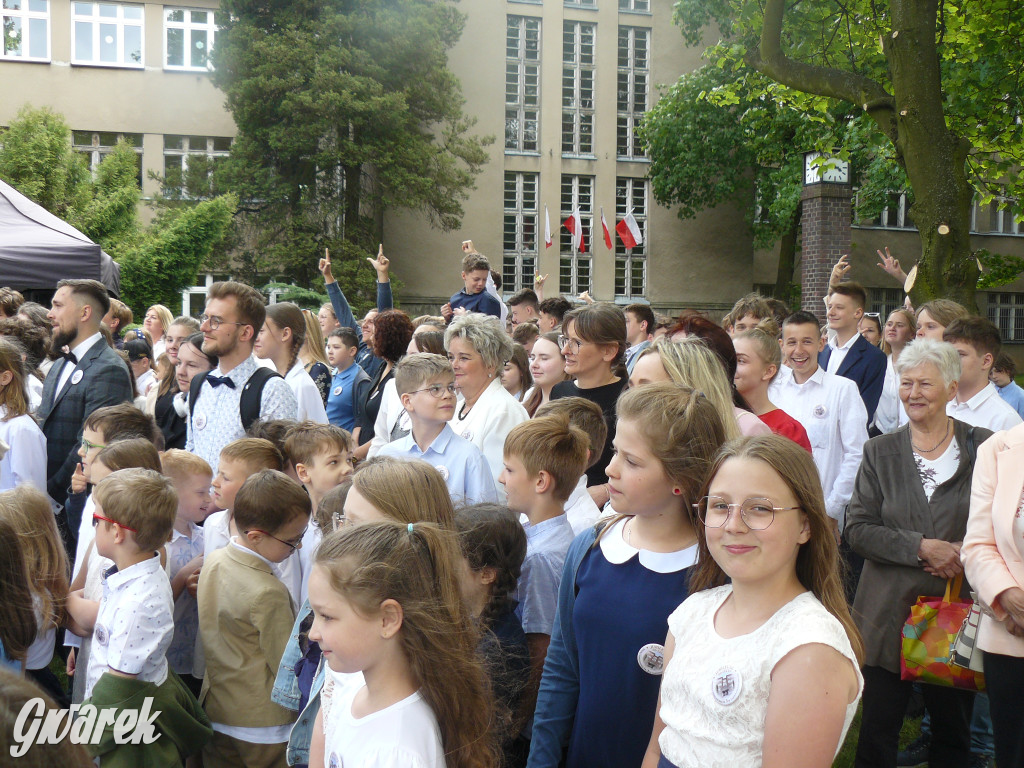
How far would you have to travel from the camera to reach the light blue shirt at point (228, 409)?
4965mm

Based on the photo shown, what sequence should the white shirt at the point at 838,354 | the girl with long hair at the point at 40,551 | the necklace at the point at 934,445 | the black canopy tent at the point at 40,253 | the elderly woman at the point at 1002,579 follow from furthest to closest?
the black canopy tent at the point at 40,253 < the white shirt at the point at 838,354 < the necklace at the point at 934,445 < the girl with long hair at the point at 40,551 < the elderly woman at the point at 1002,579

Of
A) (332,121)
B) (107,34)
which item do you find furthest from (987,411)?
(107,34)

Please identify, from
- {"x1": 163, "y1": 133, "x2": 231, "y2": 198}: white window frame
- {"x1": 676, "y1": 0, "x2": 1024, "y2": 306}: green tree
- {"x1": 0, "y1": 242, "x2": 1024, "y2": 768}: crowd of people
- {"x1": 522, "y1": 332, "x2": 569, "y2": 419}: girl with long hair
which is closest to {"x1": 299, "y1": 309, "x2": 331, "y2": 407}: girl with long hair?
{"x1": 0, "y1": 242, "x2": 1024, "y2": 768}: crowd of people

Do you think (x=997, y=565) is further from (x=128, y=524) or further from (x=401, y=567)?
(x=128, y=524)

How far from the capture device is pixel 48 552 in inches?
136

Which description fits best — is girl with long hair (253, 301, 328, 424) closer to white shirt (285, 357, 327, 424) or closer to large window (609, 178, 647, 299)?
white shirt (285, 357, 327, 424)

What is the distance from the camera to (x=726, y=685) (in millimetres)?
2072

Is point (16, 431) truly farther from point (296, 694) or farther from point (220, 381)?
point (296, 694)

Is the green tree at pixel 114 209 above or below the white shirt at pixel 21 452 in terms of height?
above

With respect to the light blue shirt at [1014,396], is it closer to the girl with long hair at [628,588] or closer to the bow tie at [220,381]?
the girl with long hair at [628,588]

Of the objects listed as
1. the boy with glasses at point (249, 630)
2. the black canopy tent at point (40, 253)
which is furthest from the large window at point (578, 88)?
the boy with glasses at point (249, 630)

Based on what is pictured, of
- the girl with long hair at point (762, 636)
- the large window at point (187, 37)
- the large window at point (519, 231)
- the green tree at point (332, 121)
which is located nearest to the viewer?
the girl with long hair at point (762, 636)

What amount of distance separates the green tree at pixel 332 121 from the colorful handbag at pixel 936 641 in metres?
21.4

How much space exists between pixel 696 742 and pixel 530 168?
93.3 feet
